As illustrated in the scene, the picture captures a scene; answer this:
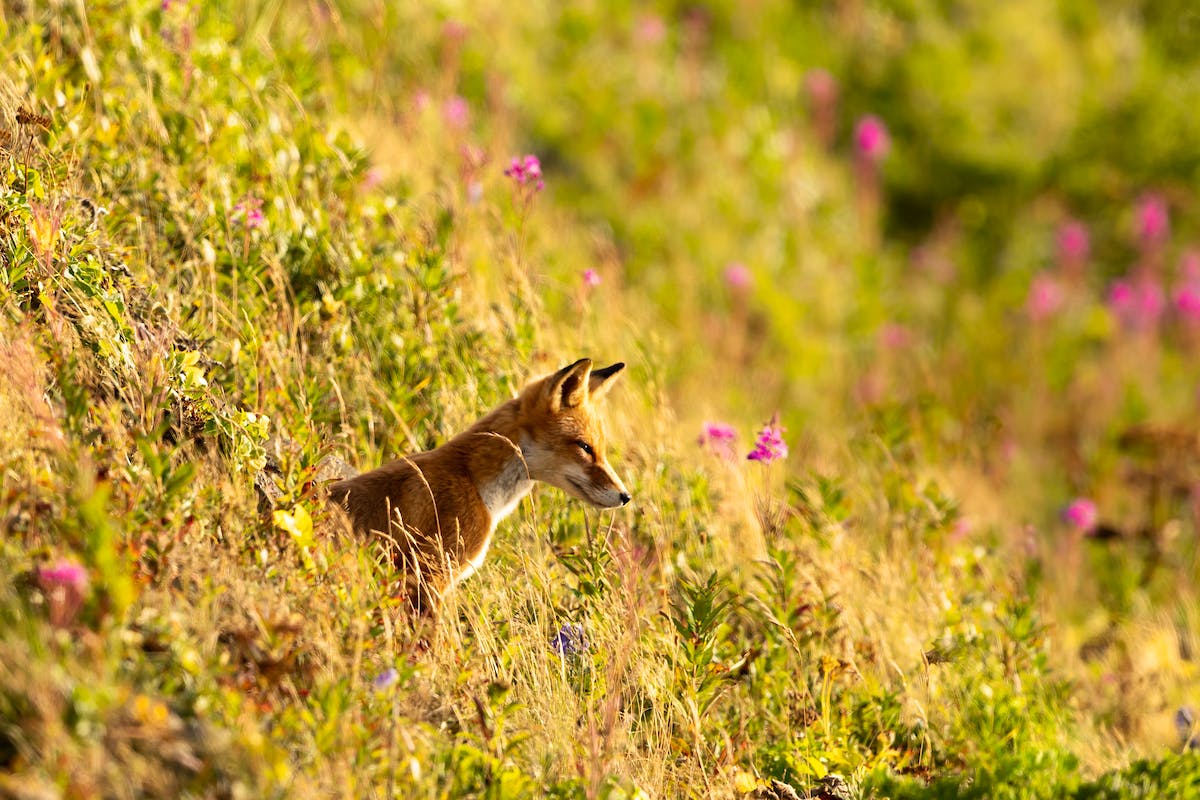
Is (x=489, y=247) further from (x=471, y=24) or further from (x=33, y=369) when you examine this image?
(x=471, y=24)

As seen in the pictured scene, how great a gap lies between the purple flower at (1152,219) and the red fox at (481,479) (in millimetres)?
9916

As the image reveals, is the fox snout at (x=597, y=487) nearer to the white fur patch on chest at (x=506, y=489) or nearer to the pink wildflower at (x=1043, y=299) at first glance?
the white fur patch on chest at (x=506, y=489)

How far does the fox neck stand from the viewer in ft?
17.3

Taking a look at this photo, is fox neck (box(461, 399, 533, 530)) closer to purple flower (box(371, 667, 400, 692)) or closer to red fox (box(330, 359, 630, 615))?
red fox (box(330, 359, 630, 615))

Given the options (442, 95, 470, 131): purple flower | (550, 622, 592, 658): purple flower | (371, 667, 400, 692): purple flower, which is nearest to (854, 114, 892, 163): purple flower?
(442, 95, 470, 131): purple flower

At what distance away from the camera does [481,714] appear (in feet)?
13.7

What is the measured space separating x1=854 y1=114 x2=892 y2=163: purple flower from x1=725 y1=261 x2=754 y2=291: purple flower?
2818 millimetres

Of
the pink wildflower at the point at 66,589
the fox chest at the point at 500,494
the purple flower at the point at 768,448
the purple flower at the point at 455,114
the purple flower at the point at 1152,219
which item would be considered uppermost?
the purple flower at the point at 455,114

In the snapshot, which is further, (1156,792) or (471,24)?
(471,24)

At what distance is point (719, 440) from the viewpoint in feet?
21.9

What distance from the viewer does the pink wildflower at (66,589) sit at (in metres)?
3.38

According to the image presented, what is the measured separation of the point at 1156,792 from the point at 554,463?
3.05m

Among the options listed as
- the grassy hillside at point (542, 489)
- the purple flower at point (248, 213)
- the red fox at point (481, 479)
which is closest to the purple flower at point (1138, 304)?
the grassy hillside at point (542, 489)

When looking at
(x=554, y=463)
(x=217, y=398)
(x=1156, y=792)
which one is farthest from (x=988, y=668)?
(x=217, y=398)
